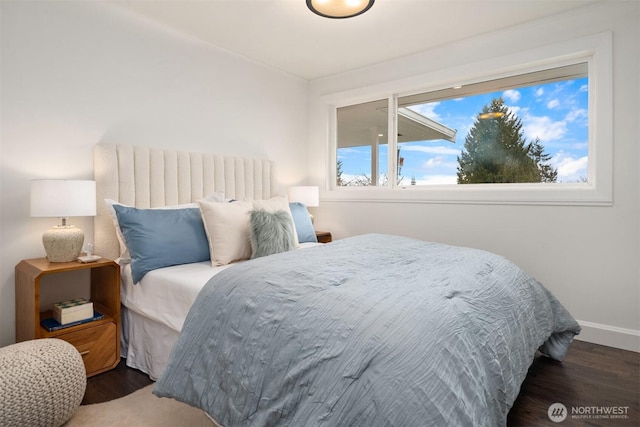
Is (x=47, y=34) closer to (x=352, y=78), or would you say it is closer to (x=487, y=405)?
(x=352, y=78)

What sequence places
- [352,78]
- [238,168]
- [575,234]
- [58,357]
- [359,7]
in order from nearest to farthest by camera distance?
[58,357] → [359,7] → [575,234] → [238,168] → [352,78]

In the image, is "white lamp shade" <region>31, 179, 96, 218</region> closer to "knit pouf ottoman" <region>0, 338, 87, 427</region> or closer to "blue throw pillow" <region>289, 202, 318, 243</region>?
"knit pouf ottoman" <region>0, 338, 87, 427</region>

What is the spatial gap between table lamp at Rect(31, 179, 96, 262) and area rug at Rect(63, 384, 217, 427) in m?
0.91

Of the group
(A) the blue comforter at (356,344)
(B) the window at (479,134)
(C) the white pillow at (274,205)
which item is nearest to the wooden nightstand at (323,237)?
(B) the window at (479,134)

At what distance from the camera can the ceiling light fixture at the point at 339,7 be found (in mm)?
2191

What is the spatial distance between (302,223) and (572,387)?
7.17 feet

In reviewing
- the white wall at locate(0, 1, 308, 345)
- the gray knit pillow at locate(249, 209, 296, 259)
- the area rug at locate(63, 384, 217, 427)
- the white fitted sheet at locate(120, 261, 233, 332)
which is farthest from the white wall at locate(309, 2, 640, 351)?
the area rug at locate(63, 384, 217, 427)

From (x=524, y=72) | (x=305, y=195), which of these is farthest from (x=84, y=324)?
(x=524, y=72)

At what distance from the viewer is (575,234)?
268 centimetres

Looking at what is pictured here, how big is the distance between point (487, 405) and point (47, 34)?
10.3ft

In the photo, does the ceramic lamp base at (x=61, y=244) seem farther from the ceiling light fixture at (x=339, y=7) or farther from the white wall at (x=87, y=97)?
the ceiling light fixture at (x=339, y=7)

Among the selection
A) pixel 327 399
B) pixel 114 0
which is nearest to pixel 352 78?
pixel 114 0

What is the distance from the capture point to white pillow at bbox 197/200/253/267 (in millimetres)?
2307

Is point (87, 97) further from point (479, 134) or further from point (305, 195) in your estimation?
point (479, 134)
